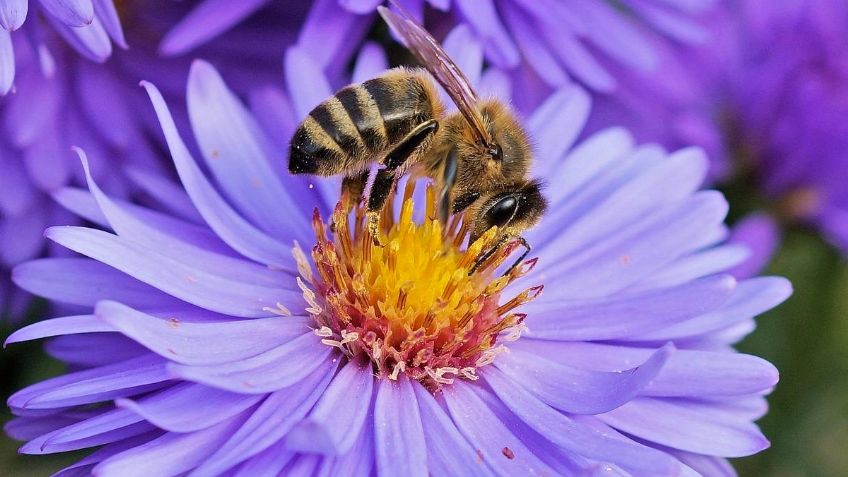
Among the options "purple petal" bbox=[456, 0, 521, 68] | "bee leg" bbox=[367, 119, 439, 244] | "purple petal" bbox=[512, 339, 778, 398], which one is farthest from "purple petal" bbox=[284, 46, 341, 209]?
"purple petal" bbox=[512, 339, 778, 398]

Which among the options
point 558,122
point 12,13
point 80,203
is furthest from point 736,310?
point 12,13

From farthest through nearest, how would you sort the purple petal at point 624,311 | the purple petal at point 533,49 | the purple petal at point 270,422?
the purple petal at point 533,49, the purple petal at point 624,311, the purple petal at point 270,422

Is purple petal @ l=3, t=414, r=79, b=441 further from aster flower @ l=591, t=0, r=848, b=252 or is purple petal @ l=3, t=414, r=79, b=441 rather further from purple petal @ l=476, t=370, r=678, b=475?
aster flower @ l=591, t=0, r=848, b=252

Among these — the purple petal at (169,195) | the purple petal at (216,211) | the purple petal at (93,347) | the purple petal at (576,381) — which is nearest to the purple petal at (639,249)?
the purple petal at (576,381)

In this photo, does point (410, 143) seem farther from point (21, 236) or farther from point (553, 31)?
point (21, 236)

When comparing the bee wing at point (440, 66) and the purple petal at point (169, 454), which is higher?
the bee wing at point (440, 66)

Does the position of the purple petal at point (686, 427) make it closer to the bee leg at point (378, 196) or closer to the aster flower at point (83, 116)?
the bee leg at point (378, 196)

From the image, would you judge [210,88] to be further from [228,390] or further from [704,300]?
[704,300]
